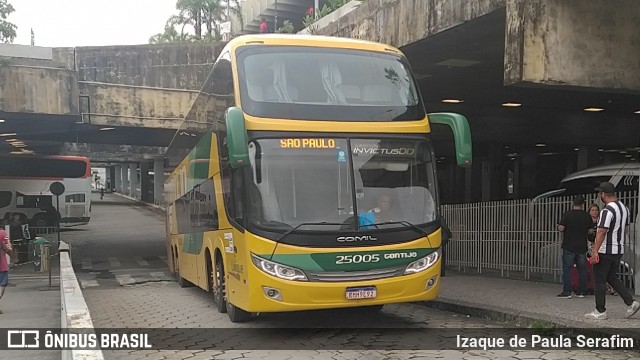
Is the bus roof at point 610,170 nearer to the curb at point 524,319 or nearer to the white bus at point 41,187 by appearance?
the curb at point 524,319

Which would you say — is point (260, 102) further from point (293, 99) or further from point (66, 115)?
point (66, 115)

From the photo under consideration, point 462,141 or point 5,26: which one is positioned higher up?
point 5,26

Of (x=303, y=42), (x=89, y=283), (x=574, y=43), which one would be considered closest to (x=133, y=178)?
(x=89, y=283)

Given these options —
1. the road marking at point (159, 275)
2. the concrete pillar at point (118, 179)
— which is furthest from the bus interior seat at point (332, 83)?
the concrete pillar at point (118, 179)

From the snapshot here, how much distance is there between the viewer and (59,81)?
16.8 metres

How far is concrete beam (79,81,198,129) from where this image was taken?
18230 millimetres

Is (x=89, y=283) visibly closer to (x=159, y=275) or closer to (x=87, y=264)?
(x=159, y=275)

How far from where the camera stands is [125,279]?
1686cm

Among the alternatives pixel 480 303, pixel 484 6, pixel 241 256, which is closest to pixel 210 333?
pixel 241 256

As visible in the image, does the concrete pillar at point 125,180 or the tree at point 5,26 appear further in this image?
the concrete pillar at point 125,180

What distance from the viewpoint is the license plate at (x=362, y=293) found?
7.10 m

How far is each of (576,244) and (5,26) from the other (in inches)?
1324

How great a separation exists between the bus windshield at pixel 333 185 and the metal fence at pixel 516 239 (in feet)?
14.8

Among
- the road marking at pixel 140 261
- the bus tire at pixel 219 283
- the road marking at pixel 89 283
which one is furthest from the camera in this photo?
the road marking at pixel 140 261
